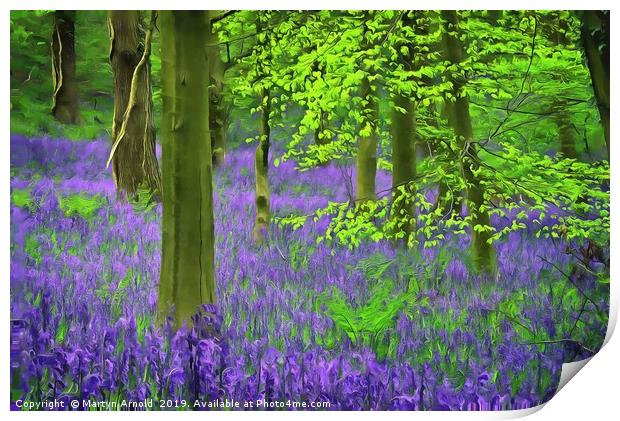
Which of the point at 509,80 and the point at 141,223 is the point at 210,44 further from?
the point at 509,80

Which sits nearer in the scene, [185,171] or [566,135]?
[185,171]

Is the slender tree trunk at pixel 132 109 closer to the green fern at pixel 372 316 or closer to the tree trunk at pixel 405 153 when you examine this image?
the green fern at pixel 372 316

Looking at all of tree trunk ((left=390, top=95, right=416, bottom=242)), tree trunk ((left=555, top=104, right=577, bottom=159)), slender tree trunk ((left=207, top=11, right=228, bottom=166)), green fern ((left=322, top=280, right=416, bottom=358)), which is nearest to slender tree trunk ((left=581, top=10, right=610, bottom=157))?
tree trunk ((left=555, top=104, right=577, bottom=159))

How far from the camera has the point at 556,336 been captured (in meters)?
5.34

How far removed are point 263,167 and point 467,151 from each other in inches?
61.9

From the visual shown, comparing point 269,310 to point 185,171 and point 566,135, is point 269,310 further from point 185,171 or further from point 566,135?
point 566,135

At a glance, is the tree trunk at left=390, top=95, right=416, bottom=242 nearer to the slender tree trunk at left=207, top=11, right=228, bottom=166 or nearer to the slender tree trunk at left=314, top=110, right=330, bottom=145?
the slender tree trunk at left=314, top=110, right=330, bottom=145

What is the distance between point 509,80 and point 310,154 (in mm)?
1645

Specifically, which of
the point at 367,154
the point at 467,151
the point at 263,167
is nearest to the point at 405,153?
the point at 367,154

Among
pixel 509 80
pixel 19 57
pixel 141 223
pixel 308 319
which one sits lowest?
pixel 308 319

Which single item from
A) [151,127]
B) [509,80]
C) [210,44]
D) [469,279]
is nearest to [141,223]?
[151,127]

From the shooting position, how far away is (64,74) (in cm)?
528

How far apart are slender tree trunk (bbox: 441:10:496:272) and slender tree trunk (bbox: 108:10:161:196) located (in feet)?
7.51

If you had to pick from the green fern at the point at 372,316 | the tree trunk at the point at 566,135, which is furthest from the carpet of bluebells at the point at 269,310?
the tree trunk at the point at 566,135
